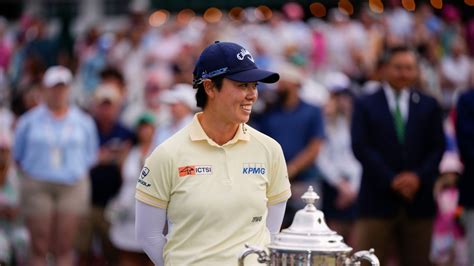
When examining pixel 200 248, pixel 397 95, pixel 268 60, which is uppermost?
pixel 268 60

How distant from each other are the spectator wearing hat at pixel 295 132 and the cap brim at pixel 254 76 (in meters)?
7.48

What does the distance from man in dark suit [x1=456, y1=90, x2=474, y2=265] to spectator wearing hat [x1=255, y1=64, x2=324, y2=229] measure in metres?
2.50

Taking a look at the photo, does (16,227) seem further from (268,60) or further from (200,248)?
(200,248)

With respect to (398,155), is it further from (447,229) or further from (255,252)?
(255,252)

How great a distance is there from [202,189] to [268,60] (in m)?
16.0

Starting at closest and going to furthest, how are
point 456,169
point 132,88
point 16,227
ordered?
point 456,169
point 16,227
point 132,88

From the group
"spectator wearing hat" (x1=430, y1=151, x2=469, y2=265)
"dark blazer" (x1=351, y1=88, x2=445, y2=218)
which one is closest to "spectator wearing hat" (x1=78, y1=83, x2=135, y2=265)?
"spectator wearing hat" (x1=430, y1=151, x2=469, y2=265)

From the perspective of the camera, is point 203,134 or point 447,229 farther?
point 447,229

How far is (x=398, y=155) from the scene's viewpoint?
13.0m

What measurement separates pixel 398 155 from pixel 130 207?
343 cm

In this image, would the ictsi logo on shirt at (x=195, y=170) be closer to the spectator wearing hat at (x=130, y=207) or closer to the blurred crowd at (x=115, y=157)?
the blurred crowd at (x=115, y=157)

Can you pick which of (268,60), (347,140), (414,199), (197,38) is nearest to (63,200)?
(347,140)

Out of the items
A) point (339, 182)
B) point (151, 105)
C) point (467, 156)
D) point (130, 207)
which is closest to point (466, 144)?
point (467, 156)

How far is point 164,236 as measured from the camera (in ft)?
27.3
